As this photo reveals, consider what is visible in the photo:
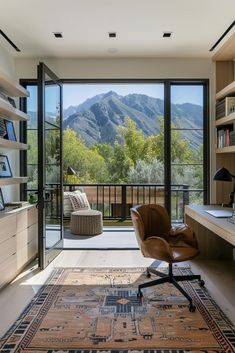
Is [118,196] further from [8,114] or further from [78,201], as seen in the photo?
[8,114]

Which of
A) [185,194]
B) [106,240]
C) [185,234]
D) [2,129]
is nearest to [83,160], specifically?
[106,240]

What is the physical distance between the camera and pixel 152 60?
16.1 feet

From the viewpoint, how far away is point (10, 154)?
469 cm

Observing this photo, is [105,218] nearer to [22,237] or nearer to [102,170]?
[102,170]

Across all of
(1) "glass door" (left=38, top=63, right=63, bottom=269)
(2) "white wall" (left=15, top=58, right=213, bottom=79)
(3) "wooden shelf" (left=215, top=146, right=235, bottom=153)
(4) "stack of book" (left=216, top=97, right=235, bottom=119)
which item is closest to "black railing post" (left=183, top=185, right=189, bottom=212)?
(3) "wooden shelf" (left=215, top=146, right=235, bottom=153)

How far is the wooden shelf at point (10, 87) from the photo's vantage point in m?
3.73

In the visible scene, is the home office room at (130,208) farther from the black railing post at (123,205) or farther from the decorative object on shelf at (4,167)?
the black railing post at (123,205)

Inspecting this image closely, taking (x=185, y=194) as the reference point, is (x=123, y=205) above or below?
below

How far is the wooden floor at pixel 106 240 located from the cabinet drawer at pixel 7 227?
66.0 inches

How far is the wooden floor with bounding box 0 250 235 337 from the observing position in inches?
118

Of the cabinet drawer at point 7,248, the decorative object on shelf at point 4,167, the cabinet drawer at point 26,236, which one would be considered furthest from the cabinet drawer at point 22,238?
the decorative object on shelf at point 4,167

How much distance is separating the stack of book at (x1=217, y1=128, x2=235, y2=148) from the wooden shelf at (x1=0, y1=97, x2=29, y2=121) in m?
2.74

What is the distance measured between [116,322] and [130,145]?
18.9 ft

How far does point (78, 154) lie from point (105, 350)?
19.9ft
